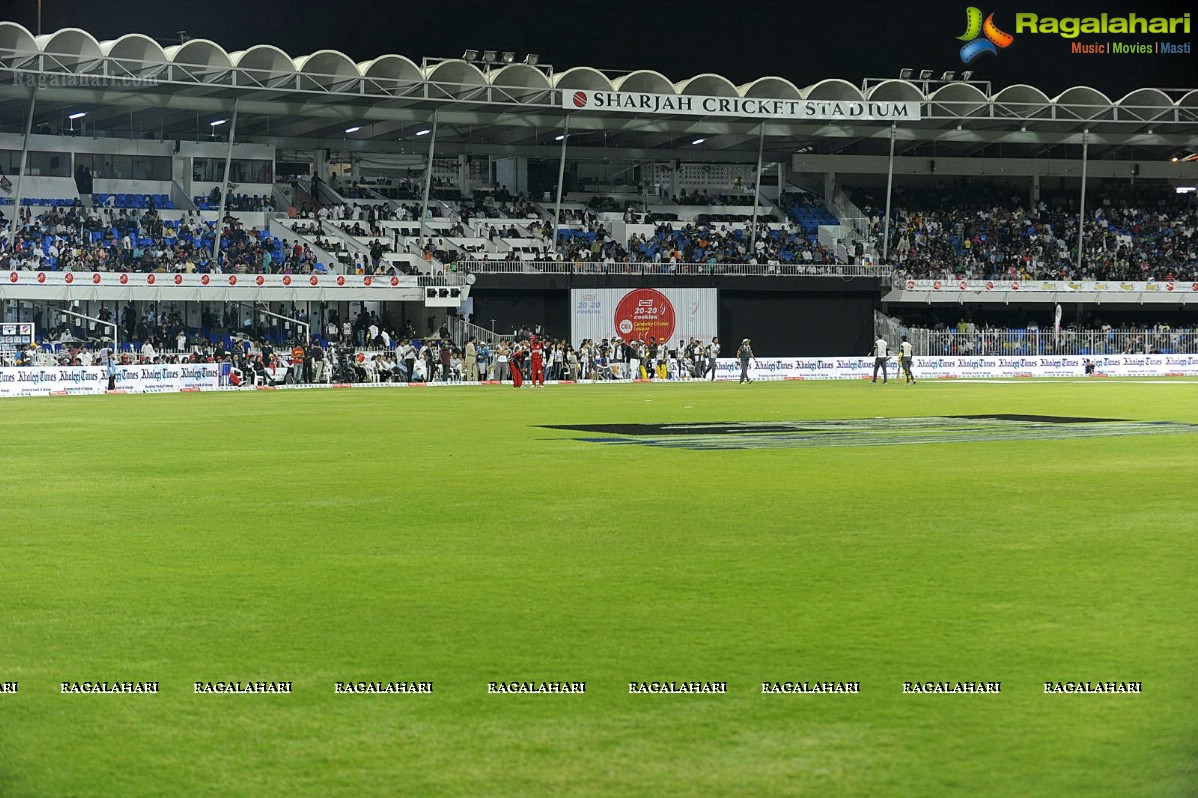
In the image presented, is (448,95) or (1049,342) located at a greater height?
(448,95)

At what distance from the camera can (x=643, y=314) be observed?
64812 millimetres

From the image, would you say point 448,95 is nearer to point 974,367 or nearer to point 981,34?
point 974,367

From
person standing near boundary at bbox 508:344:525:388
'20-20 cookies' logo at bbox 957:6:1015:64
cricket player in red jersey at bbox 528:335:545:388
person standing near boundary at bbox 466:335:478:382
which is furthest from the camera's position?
'20-20 cookies' logo at bbox 957:6:1015:64

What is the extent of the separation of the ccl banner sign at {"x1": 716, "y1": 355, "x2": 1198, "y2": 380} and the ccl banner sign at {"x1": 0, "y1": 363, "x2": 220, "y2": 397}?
20494mm

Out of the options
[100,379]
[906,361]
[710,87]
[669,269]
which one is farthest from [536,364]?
[710,87]

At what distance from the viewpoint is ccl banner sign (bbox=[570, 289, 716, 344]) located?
63.9m

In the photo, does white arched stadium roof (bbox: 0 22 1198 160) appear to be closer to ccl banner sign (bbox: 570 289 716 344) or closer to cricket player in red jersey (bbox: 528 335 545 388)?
ccl banner sign (bbox: 570 289 716 344)

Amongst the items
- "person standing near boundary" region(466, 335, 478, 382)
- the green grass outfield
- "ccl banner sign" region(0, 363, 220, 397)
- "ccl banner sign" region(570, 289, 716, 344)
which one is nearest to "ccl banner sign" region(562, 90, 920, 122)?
"ccl banner sign" region(570, 289, 716, 344)

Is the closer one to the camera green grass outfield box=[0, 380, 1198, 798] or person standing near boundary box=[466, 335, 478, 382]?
green grass outfield box=[0, 380, 1198, 798]

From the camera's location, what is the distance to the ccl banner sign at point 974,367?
189 feet

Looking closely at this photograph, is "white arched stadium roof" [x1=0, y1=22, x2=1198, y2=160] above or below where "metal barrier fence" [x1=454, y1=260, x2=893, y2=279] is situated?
above

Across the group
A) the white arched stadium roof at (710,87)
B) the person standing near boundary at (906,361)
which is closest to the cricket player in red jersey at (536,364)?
the person standing near boundary at (906,361)

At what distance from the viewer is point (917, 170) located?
77.6 meters

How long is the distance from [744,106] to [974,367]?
52.9 feet
